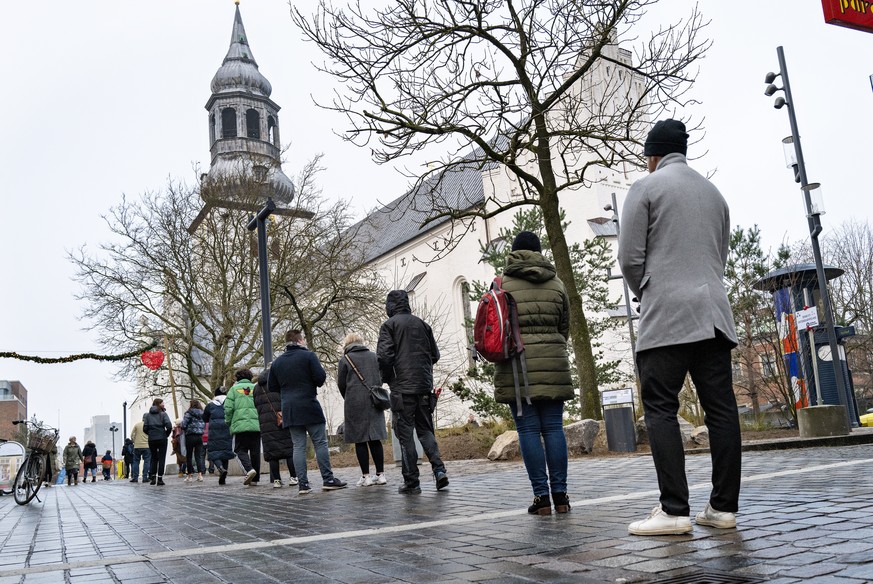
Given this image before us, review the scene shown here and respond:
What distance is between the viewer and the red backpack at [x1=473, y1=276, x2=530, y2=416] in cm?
560

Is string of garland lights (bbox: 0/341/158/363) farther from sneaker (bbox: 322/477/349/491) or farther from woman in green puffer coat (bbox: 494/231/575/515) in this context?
woman in green puffer coat (bbox: 494/231/575/515)

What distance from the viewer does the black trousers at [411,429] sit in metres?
8.24

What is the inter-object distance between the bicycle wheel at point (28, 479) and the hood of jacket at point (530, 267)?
9370 mm

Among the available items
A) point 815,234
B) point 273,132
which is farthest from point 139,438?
point 273,132

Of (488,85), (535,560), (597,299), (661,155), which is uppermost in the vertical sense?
(488,85)

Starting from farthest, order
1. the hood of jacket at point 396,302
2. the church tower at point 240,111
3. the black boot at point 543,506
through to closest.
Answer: the church tower at point 240,111 < the hood of jacket at point 396,302 < the black boot at point 543,506

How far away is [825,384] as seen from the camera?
16641mm

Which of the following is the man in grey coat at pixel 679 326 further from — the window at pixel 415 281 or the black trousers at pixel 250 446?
the window at pixel 415 281

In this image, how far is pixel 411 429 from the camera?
832 centimetres

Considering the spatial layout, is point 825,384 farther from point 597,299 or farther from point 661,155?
point 661,155

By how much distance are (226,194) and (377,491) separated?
19.6 m

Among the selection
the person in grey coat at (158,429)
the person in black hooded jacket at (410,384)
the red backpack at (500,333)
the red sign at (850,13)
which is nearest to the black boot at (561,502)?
the red backpack at (500,333)

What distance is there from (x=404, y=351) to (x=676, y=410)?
4.45 m

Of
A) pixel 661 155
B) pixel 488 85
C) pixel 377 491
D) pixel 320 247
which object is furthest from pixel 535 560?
pixel 320 247
